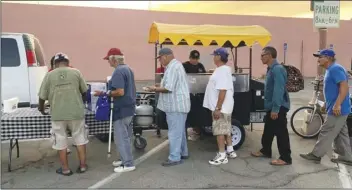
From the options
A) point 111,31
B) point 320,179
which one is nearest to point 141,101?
point 320,179

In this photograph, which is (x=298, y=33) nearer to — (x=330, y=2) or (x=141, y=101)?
(x=330, y=2)

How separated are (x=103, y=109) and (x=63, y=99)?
1.82 feet

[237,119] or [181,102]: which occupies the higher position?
[181,102]

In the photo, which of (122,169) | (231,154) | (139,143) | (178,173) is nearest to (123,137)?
(122,169)

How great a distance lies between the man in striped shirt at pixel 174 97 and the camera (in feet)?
16.6

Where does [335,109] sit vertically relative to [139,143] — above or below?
above

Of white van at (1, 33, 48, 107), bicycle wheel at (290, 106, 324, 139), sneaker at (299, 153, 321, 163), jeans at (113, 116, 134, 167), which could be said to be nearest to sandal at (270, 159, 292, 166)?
sneaker at (299, 153, 321, 163)

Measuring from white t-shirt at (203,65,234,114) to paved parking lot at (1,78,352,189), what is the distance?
0.85 metres

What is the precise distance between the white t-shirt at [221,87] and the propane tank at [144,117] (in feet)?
3.61

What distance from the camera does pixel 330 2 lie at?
716cm

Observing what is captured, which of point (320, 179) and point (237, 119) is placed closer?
point (320, 179)

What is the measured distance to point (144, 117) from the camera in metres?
5.96

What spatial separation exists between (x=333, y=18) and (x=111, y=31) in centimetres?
1272

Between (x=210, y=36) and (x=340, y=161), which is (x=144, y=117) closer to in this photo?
(x=210, y=36)
